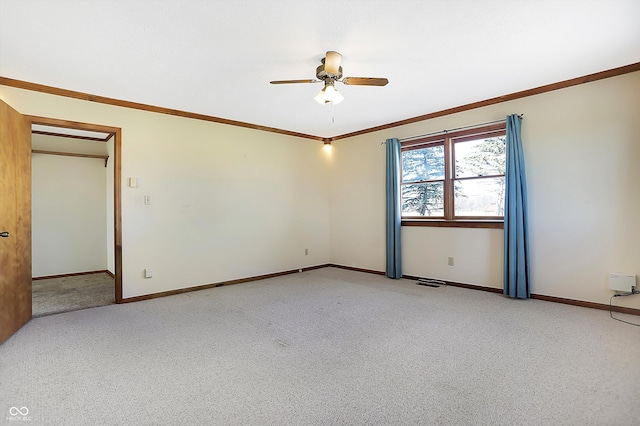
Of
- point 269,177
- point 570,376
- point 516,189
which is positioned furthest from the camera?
point 269,177

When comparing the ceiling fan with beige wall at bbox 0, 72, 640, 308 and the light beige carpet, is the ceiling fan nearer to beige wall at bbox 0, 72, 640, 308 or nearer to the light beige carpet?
beige wall at bbox 0, 72, 640, 308

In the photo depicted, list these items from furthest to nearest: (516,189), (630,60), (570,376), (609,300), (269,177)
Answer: (269,177), (516,189), (609,300), (630,60), (570,376)

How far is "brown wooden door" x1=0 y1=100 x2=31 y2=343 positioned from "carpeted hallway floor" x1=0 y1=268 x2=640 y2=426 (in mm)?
233

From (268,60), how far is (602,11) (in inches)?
101

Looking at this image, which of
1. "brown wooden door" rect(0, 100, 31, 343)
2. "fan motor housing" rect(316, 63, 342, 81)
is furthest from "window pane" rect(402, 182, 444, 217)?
"brown wooden door" rect(0, 100, 31, 343)

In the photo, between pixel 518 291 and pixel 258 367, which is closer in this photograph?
pixel 258 367

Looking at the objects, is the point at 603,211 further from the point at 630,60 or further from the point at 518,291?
the point at 630,60

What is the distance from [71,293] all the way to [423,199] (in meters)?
5.23

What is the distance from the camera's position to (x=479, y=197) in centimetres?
443

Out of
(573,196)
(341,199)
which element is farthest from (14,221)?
(573,196)

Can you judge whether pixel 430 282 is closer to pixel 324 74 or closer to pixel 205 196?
pixel 324 74

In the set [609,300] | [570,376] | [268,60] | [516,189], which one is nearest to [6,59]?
[268,60]

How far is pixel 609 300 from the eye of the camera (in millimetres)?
3410

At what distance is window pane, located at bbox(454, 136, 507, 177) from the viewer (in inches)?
167
